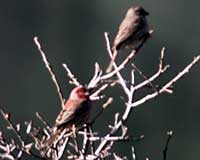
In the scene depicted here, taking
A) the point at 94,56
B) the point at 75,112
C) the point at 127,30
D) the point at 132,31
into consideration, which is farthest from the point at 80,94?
the point at 94,56

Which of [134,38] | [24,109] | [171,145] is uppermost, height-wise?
[134,38]

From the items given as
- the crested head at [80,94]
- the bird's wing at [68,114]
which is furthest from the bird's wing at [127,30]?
the crested head at [80,94]

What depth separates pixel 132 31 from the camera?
8.05 m

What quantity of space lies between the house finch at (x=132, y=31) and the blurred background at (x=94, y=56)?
8791 mm

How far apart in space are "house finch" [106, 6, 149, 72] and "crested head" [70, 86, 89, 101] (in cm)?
79

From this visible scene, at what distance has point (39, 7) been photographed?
19.8 m

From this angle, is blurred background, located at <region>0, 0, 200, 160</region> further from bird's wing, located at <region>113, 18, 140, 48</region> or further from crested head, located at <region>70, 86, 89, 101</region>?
crested head, located at <region>70, 86, 89, 101</region>

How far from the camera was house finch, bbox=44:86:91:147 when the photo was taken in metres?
6.60

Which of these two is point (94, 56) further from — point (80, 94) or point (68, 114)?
point (80, 94)

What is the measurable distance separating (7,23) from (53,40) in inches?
29.9

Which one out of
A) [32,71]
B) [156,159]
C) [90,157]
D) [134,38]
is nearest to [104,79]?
[90,157]

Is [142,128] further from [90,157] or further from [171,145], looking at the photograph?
[90,157]

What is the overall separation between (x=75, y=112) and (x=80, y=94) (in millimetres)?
286

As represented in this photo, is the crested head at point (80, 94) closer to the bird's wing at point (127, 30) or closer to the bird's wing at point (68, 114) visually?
the bird's wing at point (68, 114)
